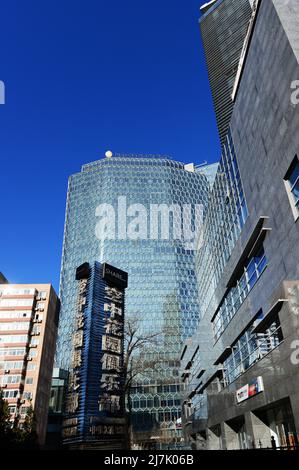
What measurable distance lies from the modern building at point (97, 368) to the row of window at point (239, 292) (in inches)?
592

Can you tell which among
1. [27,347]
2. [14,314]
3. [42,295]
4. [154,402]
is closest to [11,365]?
[27,347]

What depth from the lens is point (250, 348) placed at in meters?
25.6

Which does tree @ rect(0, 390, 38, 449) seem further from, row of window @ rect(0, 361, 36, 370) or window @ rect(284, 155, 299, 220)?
window @ rect(284, 155, 299, 220)

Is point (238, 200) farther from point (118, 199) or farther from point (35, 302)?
point (118, 199)

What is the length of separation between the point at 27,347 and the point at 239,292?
61232 millimetres

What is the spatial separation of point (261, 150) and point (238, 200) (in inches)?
260

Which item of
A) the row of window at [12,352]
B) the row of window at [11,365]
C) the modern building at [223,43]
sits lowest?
the row of window at [11,365]

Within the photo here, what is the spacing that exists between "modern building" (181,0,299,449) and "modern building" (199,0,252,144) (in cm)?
6208

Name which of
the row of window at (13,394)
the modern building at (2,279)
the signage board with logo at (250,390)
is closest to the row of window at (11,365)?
the row of window at (13,394)

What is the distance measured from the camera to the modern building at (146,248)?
107 metres

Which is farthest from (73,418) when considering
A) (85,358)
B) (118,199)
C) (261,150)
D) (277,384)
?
(118,199)

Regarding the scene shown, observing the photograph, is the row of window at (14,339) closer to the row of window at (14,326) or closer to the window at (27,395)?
the row of window at (14,326)

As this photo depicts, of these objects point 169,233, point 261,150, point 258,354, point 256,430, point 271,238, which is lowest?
point 256,430

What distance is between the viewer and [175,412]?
10406 cm
